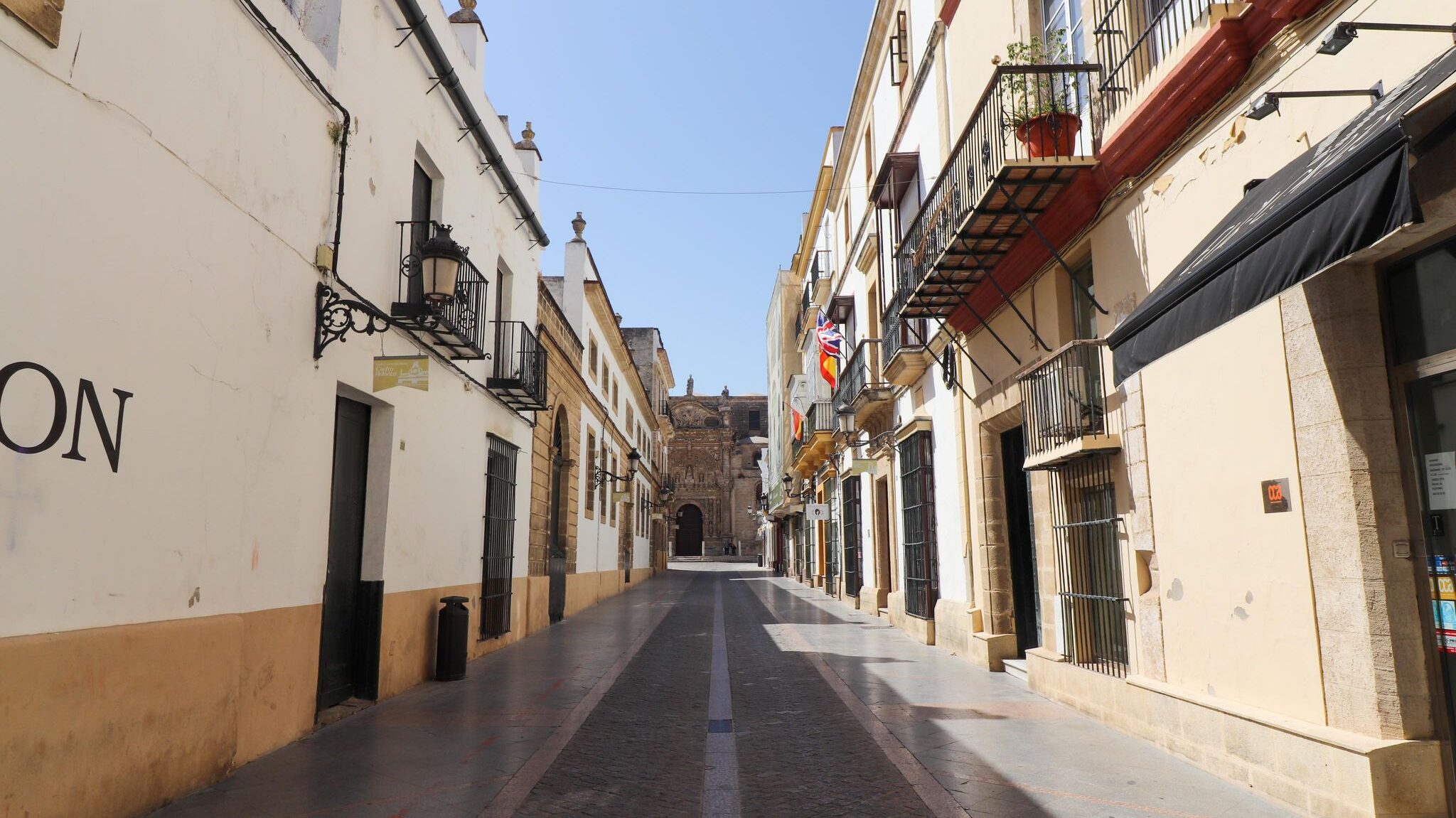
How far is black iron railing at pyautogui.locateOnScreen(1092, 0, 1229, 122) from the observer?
229 inches

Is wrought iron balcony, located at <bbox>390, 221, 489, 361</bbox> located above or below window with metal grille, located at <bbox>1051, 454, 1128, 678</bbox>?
above

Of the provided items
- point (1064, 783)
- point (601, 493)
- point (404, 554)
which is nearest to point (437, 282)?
point (404, 554)

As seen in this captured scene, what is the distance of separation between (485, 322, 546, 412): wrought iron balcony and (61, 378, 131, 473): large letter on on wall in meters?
6.81

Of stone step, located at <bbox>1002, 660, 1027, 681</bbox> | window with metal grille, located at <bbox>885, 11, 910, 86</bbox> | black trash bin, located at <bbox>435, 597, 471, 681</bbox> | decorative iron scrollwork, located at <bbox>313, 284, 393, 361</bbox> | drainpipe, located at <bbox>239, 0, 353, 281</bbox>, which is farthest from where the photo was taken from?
window with metal grille, located at <bbox>885, 11, 910, 86</bbox>

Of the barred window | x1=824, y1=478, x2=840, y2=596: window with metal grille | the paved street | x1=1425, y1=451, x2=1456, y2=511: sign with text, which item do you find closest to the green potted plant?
x1=1425, y1=451, x2=1456, y2=511: sign with text

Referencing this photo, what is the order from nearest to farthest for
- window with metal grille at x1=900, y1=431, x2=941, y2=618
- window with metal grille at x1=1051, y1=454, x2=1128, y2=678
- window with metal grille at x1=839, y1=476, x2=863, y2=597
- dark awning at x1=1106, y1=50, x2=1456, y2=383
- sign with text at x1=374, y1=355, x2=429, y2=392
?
dark awning at x1=1106, y1=50, x2=1456, y2=383
window with metal grille at x1=1051, y1=454, x2=1128, y2=678
sign with text at x1=374, y1=355, x2=429, y2=392
window with metal grille at x1=900, y1=431, x2=941, y2=618
window with metal grille at x1=839, y1=476, x2=863, y2=597

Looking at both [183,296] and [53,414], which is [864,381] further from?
[53,414]

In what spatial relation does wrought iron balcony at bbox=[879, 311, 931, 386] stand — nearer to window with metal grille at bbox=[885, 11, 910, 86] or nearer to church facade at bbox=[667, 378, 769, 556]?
window with metal grille at bbox=[885, 11, 910, 86]

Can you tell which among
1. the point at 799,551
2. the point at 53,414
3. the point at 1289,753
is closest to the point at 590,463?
the point at 799,551

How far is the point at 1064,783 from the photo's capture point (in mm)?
5203

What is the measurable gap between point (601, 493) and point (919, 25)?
1415 cm

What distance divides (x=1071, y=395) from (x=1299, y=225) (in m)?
3.66

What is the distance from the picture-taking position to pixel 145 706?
15.3 feet

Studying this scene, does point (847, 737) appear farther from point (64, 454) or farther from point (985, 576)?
point (64, 454)
